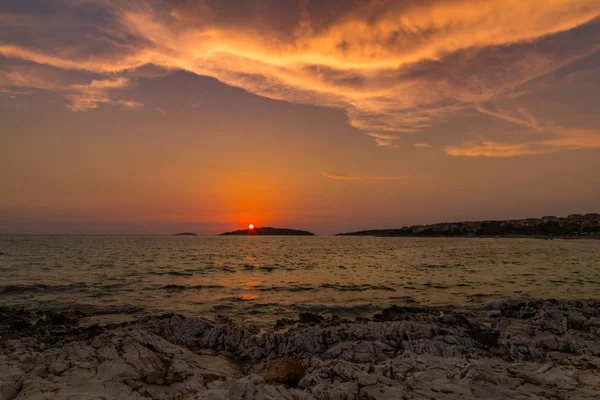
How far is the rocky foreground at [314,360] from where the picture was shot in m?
7.95

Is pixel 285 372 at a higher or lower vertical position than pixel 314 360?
higher

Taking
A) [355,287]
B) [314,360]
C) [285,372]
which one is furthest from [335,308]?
[285,372]

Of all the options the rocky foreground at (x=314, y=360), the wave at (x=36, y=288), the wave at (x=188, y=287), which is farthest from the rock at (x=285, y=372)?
the wave at (x=36, y=288)

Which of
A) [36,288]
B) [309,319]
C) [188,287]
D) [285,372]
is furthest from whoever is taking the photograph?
[188,287]

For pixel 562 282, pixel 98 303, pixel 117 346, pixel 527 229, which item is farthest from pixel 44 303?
pixel 527 229

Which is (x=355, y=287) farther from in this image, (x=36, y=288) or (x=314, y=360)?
(x=36, y=288)

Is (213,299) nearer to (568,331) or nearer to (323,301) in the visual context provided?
(323,301)

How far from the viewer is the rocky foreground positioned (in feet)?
26.1

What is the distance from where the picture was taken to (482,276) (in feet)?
108

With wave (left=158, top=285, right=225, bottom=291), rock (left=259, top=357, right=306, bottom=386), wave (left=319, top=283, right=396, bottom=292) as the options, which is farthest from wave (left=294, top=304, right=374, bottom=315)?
wave (left=158, top=285, right=225, bottom=291)

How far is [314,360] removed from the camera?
1086 centimetres

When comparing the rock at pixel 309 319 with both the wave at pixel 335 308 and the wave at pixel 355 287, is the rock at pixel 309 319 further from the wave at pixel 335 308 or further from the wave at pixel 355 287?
the wave at pixel 355 287

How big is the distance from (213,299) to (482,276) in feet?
82.9

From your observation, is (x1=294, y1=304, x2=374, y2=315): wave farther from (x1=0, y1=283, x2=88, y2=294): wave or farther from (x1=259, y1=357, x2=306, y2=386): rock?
(x1=0, y1=283, x2=88, y2=294): wave
